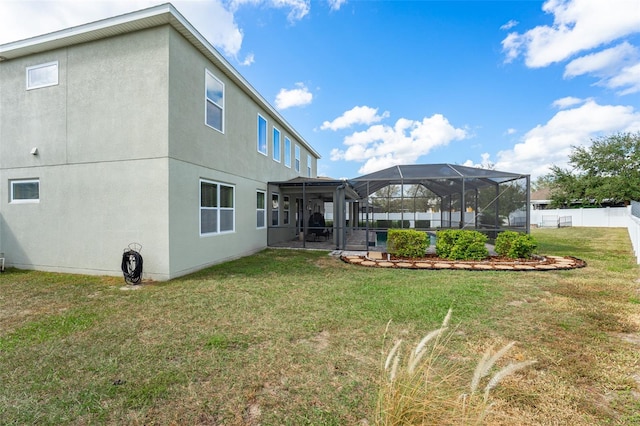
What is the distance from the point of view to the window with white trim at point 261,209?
35.4ft

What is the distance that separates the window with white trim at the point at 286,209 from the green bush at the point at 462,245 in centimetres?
720

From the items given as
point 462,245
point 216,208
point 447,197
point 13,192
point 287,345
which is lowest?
point 287,345

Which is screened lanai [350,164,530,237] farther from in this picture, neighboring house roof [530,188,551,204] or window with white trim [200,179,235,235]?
neighboring house roof [530,188,551,204]

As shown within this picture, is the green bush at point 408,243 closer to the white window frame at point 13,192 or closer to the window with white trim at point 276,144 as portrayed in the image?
the window with white trim at point 276,144

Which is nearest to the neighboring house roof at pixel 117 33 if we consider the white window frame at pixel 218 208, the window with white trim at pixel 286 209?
the white window frame at pixel 218 208

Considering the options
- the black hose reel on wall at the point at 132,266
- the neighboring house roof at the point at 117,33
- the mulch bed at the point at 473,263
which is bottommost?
the mulch bed at the point at 473,263

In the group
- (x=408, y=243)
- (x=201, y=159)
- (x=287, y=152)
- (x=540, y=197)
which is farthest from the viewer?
(x=540, y=197)

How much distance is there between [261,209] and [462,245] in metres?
7.28

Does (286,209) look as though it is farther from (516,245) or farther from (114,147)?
(516,245)

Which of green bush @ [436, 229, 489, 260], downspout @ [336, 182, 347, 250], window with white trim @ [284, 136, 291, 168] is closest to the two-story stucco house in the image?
downspout @ [336, 182, 347, 250]

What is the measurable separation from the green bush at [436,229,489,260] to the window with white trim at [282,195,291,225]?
7198mm

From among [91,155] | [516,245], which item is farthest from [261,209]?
[516,245]

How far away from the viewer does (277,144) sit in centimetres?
1270

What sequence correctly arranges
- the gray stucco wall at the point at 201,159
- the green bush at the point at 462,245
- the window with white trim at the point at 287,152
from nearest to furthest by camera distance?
the gray stucco wall at the point at 201,159 → the green bush at the point at 462,245 → the window with white trim at the point at 287,152
